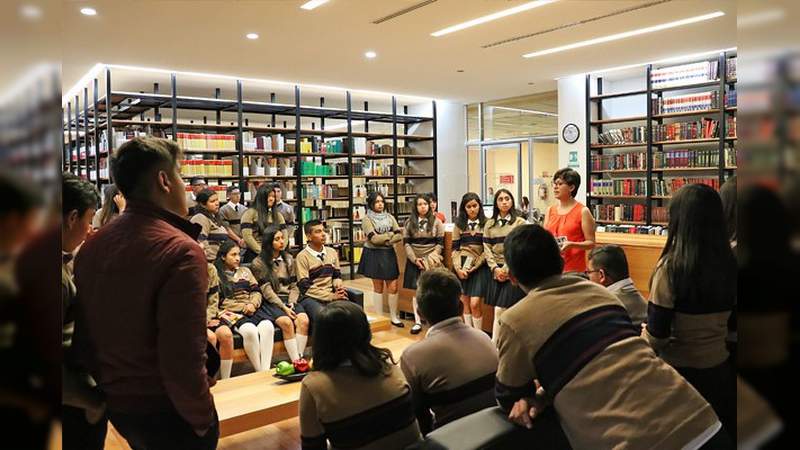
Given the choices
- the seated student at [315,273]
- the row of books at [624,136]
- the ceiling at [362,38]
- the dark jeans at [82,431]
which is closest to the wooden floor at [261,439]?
the seated student at [315,273]

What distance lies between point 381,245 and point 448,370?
354 centimetres

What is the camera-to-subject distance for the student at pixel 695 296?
5.78 feet

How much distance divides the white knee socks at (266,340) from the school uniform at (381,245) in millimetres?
1695

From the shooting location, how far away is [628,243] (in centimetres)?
Result: 469

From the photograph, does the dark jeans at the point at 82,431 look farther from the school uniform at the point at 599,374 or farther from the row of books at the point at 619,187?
the row of books at the point at 619,187

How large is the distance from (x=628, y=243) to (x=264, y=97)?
600 cm

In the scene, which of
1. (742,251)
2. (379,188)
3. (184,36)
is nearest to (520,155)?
(379,188)

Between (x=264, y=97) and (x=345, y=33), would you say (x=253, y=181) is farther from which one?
(x=345, y=33)

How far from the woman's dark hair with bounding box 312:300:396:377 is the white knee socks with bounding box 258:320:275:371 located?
7.45ft

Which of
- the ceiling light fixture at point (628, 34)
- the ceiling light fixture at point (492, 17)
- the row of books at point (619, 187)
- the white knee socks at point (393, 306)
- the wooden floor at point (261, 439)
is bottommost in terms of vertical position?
the wooden floor at point (261, 439)

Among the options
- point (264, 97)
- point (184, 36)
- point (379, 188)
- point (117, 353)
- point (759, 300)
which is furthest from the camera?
point (379, 188)

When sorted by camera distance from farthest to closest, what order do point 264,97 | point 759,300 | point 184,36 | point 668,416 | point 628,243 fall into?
1. point 264,97
2. point 184,36
3. point 628,243
4. point 668,416
5. point 759,300

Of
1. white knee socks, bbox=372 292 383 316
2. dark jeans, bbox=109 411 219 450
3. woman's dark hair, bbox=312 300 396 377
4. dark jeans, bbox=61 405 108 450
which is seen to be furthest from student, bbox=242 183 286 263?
dark jeans, bbox=109 411 219 450

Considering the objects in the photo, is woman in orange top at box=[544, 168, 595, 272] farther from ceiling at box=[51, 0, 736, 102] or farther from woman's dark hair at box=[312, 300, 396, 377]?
woman's dark hair at box=[312, 300, 396, 377]
